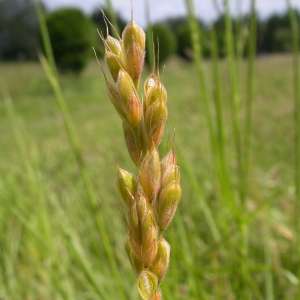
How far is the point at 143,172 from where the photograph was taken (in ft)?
0.57

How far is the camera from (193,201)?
1.45 m

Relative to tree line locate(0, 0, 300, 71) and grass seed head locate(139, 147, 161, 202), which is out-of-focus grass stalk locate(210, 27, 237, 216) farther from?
tree line locate(0, 0, 300, 71)

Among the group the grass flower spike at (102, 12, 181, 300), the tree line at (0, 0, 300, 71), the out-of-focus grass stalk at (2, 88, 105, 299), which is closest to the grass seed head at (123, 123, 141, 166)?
the grass flower spike at (102, 12, 181, 300)

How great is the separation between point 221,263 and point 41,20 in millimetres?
666

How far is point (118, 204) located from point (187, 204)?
1237 mm

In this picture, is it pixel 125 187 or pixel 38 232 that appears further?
pixel 38 232

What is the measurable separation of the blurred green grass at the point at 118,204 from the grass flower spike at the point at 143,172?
0.02 meters

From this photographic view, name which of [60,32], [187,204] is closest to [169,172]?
[187,204]

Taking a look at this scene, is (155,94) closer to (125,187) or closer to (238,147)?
(125,187)

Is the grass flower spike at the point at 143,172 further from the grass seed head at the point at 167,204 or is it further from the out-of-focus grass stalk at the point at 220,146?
the out-of-focus grass stalk at the point at 220,146

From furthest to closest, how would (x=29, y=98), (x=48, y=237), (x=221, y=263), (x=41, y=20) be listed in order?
(x=29, y=98) < (x=221, y=263) < (x=48, y=237) < (x=41, y=20)

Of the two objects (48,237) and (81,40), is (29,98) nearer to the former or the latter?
(81,40)

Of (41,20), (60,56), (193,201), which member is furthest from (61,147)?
(60,56)

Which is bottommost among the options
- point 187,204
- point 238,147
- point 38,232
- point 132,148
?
point 187,204
